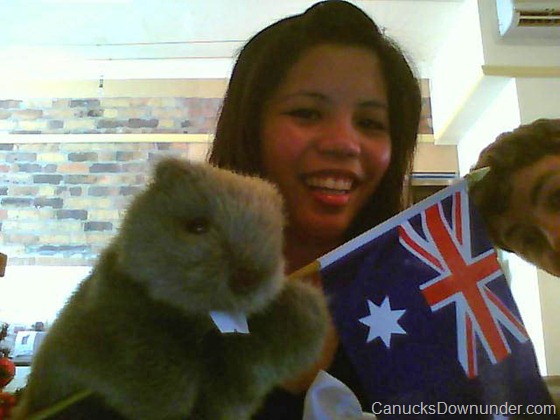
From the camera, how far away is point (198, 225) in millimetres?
354

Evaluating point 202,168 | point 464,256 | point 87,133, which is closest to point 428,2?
point 87,133

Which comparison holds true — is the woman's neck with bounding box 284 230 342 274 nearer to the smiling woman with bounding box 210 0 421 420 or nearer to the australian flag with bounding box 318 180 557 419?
the smiling woman with bounding box 210 0 421 420

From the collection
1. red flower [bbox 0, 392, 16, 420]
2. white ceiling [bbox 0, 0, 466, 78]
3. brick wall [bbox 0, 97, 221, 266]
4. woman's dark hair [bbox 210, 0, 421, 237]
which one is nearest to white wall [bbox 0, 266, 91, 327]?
brick wall [bbox 0, 97, 221, 266]

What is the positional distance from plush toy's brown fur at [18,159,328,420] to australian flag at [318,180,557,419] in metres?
0.11

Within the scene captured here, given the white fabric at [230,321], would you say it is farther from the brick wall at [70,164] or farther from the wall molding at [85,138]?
the wall molding at [85,138]

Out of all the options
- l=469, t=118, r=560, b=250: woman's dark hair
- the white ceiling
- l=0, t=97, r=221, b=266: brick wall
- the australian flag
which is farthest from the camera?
l=0, t=97, r=221, b=266: brick wall

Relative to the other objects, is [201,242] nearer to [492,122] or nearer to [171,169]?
[171,169]

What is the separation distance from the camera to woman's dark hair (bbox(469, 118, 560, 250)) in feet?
1.86

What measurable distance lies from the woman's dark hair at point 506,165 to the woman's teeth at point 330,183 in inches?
5.3

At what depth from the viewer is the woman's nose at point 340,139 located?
0.63m

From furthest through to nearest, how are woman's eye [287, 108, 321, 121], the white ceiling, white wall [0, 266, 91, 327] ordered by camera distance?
white wall [0, 266, 91, 327]
the white ceiling
woman's eye [287, 108, 321, 121]

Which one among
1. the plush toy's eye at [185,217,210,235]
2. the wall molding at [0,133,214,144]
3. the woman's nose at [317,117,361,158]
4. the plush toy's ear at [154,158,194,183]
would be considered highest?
the wall molding at [0,133,214,144]

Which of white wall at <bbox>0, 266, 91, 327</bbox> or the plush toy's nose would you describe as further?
white wall at <bbox>0, 266, 91, 327</bbox>

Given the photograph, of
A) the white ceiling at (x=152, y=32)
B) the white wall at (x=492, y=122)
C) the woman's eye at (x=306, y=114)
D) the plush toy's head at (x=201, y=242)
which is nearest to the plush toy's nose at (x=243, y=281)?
the plush toy's head at (x=201, y=242)
